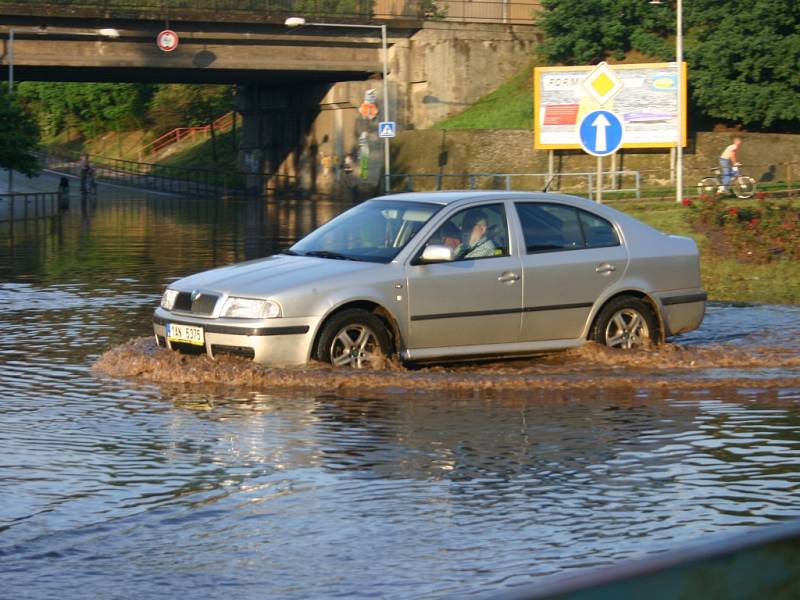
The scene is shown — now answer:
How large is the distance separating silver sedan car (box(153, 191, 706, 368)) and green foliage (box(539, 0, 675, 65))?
43.1 metres

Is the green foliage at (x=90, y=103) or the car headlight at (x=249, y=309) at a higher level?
the green foliage at (x=90, y=103)

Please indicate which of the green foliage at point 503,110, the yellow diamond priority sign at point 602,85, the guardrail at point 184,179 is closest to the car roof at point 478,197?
the yellow diamond priority sign at point 602,85

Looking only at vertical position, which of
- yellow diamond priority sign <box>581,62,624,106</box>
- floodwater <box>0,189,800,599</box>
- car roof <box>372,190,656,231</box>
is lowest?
floodwater <box>0,189,800,599</box>

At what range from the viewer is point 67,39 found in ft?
180

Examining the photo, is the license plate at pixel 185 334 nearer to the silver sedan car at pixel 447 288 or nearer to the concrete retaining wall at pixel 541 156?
the silver sedan car at pixel 447 288

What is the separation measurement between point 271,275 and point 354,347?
82cm

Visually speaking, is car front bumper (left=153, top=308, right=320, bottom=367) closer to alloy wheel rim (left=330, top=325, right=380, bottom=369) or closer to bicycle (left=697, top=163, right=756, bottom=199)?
alloy wheel rim (left=330, top=325, right=380, bottom=369)

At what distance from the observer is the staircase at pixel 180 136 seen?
291 ft

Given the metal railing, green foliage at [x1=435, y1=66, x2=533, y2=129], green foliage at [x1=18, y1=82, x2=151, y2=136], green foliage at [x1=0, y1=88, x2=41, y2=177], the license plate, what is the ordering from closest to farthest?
the license plate < green foliage at [x1=0, y1=88, x2=41, y2=177] < the metal railing < green foliage at [x1=435, y1=66, x2=533, y2=129] < green foliage at [x1=18, y1=82, x2=151, y2=136]

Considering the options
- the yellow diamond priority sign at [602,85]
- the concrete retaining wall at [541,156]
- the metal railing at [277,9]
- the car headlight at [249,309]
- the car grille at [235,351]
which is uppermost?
the metal railing at [277,9]

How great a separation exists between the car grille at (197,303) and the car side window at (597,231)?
314 cm

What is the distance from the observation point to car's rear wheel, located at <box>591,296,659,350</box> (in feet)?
39.5

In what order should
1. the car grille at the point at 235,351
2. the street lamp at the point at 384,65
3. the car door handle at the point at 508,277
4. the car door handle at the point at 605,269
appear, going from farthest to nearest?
the street lamp at the point at 384,65, the car door handle at the point at 605,269, the car door handle at the point at 508,277, the car grille at the point at 235,351

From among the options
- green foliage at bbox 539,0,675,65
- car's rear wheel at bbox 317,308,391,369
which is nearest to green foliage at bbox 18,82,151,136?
green foliage at bbox 539,0,675,65
